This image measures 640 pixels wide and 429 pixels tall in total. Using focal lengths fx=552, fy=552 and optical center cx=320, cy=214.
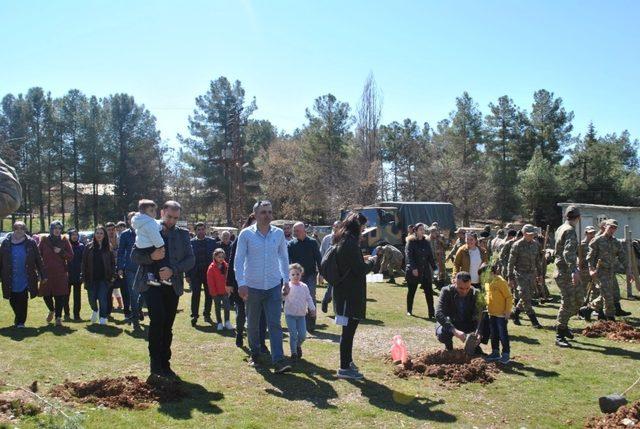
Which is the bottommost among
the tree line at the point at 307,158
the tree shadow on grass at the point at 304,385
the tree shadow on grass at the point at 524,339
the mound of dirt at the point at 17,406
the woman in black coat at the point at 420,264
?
the tree shadow on grass at the point at 524,339

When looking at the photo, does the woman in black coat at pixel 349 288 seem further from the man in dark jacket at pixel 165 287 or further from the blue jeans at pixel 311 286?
the blue jeans at pixel 311 286

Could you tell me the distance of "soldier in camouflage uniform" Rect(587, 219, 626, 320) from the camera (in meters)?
10.1

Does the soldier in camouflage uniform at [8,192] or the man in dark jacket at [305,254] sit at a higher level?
the soldier in camouflage uniform at [8,192]

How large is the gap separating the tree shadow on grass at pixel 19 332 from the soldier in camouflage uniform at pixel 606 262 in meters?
9.82

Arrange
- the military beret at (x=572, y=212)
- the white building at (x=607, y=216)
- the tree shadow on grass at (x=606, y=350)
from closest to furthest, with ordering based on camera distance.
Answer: the tree shadow on grass at (x=606, y=350), the military beret at (x=572, y=212), the white building at (x=607, y=216)

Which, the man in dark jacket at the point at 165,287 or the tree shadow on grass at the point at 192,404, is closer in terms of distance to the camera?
the tree shadow on grass at the point at 192,404

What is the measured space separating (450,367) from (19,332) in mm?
7107

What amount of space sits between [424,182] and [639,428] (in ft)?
157

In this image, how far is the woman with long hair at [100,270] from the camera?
33.9ft

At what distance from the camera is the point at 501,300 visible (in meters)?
7.56

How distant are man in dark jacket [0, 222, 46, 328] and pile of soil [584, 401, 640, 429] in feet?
28.9

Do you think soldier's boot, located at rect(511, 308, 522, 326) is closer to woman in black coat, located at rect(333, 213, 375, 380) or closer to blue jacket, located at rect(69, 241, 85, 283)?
woman in black coat, located at rect(333, 213, 375, 380)

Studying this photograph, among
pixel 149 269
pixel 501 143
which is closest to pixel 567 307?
pixel 149 269

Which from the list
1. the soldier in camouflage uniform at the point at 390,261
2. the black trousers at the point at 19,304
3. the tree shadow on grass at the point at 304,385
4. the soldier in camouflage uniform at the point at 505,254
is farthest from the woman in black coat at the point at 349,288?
the soldier in camouflage uniform at the point at 390,261
